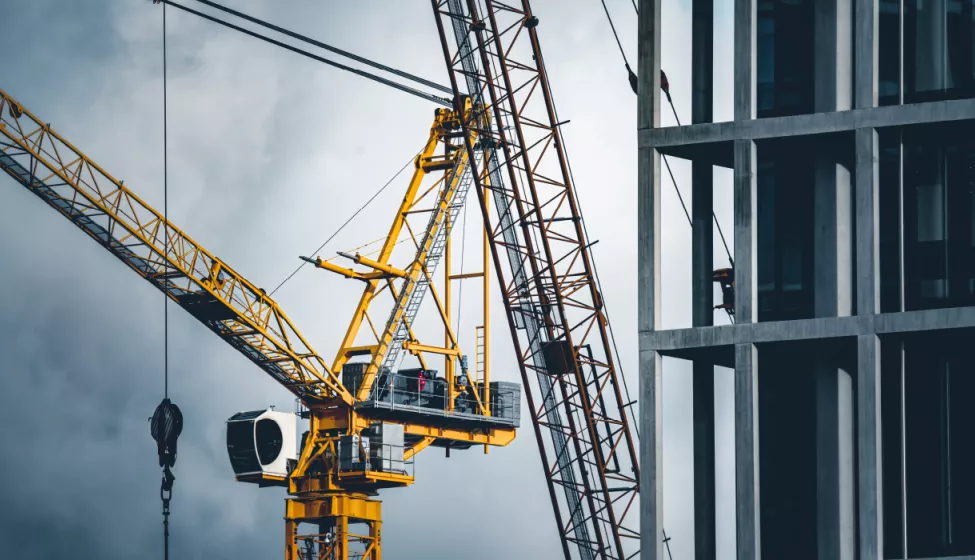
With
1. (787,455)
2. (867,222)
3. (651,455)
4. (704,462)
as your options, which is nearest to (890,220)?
(867,222)

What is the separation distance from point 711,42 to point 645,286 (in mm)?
7213

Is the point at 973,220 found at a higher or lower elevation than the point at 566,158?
lower

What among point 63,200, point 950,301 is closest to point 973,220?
point 950,301

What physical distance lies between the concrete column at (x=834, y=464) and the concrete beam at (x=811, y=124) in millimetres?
6090

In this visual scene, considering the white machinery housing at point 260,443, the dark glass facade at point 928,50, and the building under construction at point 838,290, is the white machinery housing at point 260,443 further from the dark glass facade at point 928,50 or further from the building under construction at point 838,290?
the dark glass facade at point 928,50

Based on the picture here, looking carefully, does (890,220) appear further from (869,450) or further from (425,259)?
(425,259)

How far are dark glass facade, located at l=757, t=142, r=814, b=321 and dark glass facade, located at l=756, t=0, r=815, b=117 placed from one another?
134 centimetres

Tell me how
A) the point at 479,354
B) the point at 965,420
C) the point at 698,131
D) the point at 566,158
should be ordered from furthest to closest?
the point at 479,354, the point at 566,158, the point at 698,131, the point at 965,420

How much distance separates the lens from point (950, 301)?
155 ft

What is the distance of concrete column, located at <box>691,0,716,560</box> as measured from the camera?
49.7m

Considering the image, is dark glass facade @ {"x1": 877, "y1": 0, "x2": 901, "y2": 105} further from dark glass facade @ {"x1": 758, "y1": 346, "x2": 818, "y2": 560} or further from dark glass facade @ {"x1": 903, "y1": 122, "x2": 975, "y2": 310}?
dark glass facade @ {"x1": 758, "y1": 346, "x2": 818, "y2": 560}

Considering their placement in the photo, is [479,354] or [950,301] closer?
[950,301]

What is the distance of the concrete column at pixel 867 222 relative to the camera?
155ft

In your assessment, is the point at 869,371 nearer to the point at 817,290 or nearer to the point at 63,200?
the point at 817,290
